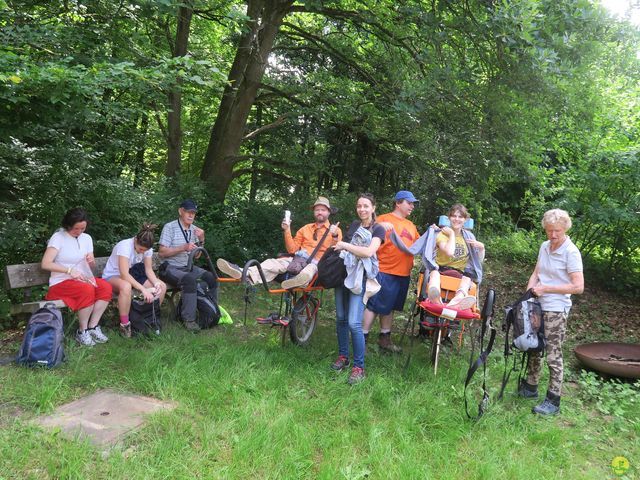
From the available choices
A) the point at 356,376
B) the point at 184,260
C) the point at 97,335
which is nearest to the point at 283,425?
the point at 356,376

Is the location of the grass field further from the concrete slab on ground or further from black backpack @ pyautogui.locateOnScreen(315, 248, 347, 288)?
black backpack @ pyautogui.locateOnScreen(315, 248, 347, 288)

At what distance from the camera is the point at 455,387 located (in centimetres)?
436

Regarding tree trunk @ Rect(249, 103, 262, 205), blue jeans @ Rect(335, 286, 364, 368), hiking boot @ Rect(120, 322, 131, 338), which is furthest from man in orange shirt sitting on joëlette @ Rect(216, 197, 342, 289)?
tree trunk @ Rect(249, 103, 262, 205)

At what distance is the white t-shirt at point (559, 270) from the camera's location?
3.94 metres

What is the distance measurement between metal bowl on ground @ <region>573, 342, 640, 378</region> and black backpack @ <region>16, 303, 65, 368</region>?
528cm

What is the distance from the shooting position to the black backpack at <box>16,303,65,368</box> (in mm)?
3961

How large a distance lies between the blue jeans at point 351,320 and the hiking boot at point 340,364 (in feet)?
0.13

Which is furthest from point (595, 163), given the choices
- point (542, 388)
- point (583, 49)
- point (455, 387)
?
point (455, 387)

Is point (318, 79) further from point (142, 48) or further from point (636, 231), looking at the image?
point (636, 231)

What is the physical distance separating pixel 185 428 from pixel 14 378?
63.2 inches

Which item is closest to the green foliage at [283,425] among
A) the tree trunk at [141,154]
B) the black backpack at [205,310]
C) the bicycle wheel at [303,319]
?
the bicycle wheel at [303,319]

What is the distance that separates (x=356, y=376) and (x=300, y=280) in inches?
39.0

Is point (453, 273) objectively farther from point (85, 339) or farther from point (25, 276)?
point (25, 276)

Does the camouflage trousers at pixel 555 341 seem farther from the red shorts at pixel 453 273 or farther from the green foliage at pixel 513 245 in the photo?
the green foliage at pixel 513 245
